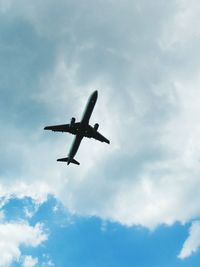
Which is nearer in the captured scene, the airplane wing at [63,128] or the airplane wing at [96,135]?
the airplane wing at [63,128]

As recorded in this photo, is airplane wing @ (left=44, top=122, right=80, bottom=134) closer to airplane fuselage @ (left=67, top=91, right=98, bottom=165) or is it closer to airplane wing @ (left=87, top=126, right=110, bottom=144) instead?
airplane fuselage @ (left=67, top=91, right=98, bottom=165)

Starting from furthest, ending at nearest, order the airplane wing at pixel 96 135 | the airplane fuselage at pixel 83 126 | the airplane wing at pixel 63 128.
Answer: the airplane wing at pixel 96 135 < the airplane wing at pixel 63 128 < the airplane fuselage at pixel 83 126

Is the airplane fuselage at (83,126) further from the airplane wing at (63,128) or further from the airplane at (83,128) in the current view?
the airplane wing at (63,128)

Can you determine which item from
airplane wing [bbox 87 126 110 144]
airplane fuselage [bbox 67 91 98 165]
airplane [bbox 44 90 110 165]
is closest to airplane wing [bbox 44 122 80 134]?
airplane [bbox 44 90 110 165]

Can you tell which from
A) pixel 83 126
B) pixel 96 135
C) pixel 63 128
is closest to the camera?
pixel 83 126

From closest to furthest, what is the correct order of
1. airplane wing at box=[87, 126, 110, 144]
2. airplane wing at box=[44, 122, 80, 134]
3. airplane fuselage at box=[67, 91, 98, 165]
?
airplane fuselage at box=[67, 91, 98, 165]
airplane wing at box=[44, 122, 80, 134]
airplane wing at box=[87, 126, 110, 144]

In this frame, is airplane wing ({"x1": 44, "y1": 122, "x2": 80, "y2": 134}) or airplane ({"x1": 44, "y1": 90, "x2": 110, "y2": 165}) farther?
airplane wing ({"x1": 44, "y1": 122, "x2": 80, "y2": 134})

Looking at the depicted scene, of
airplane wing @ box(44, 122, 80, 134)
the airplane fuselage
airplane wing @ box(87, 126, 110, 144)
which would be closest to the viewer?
the airplane fuselage

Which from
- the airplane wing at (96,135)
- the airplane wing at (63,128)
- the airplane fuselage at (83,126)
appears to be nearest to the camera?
the airplane fuselage at (83,126)

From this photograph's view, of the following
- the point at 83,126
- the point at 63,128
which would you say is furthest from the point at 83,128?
the point at 63,128

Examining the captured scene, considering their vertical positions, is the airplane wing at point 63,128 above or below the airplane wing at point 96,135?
below

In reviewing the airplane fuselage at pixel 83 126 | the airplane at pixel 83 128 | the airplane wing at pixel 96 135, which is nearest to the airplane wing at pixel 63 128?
the airplane at pixel 83 128

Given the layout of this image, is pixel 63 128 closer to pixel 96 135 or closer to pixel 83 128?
pixel 83 128

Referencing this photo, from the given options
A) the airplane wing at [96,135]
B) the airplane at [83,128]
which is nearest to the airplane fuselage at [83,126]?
the airplane at [83,128]
